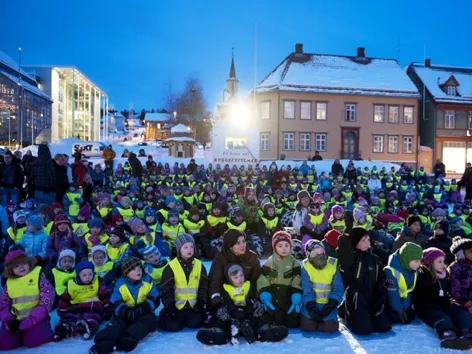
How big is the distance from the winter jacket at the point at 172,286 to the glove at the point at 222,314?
34 cm

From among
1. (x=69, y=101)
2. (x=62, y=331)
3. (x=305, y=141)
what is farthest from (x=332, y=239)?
(x=69, y=101)

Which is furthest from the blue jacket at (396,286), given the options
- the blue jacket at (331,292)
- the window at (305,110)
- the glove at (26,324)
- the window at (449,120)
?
the window at (449,120)

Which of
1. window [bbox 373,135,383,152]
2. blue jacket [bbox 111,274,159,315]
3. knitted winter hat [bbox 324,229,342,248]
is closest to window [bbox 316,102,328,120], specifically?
window [bbox 373,135,383,152]

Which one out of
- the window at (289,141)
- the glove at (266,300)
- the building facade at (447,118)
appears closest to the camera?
the glove at (266,300)

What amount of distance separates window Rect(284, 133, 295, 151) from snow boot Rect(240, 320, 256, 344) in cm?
2912

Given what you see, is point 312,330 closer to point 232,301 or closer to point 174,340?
point 232,301

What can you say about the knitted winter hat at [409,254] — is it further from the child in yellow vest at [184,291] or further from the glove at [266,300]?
the child in yellow vest at [184,291]

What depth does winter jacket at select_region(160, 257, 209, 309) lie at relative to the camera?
17.0ft

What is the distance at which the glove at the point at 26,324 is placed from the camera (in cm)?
455

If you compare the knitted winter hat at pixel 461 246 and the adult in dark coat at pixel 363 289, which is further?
the knitted winter hat at pixel 461 246

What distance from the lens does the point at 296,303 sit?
5.14m

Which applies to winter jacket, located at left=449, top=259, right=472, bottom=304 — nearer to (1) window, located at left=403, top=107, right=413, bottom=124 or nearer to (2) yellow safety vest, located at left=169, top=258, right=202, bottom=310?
(2) yellow safety vest, located at left=169, top=258, right=202, bottom=310

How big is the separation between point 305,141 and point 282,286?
29065mm

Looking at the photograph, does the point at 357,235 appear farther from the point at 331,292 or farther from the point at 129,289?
the point at 129,289
